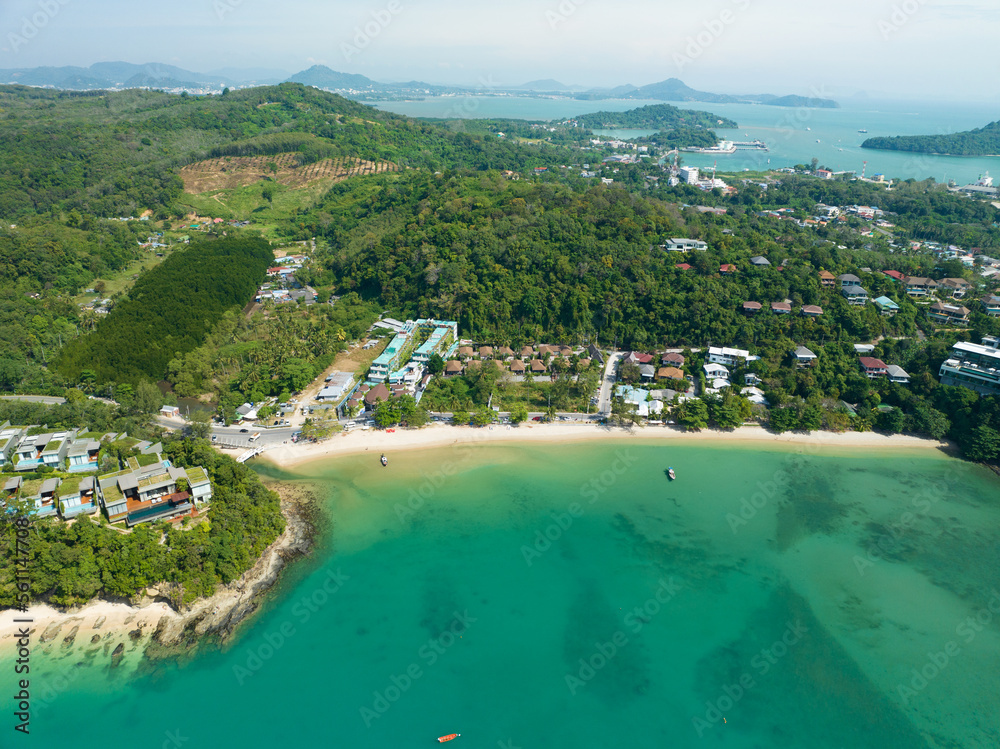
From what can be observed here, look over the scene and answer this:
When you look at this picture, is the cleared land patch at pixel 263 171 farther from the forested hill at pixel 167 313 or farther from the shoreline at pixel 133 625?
the shoreline at pixel 133 625

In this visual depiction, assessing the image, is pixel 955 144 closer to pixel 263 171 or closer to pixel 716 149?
pixel 716 149

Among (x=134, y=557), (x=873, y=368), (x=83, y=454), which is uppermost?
(x=873, y=368)

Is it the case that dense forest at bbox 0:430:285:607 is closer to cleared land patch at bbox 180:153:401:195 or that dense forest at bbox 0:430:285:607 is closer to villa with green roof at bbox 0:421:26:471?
villa with green roof at bbox 0:421:26:471

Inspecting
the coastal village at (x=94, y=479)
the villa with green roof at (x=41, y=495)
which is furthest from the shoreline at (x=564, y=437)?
A: the villa with green roof at (x=41, y=495)

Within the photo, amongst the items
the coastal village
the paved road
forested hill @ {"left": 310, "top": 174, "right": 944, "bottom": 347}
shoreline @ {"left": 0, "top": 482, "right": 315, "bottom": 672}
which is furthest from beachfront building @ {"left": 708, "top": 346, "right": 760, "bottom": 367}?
the paved road

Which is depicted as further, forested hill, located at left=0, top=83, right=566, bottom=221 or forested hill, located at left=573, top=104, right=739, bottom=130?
forested hill, located at left=573, top=104, right=739, bottom=130

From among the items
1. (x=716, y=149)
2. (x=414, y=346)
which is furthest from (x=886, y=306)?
(x=716, y=149)

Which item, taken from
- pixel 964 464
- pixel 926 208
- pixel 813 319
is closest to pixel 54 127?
pixel 813 319
